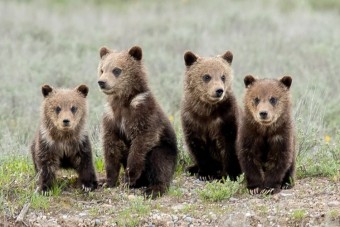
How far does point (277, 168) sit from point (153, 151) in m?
1.29

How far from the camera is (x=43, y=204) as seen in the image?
8.01 m

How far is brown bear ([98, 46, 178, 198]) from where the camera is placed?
8.66 meters

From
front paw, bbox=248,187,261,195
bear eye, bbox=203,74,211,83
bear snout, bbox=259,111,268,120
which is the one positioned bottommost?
front paw, bbox=248,187,261,195

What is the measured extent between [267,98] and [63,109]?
2.04 m

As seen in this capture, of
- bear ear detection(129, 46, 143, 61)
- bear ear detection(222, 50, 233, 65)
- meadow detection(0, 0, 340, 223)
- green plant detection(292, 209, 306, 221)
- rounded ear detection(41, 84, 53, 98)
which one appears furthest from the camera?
meadow detection(0, 0, 340, 223)

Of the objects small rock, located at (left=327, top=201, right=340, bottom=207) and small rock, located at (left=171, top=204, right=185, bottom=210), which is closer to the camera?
small rock, located at (left=327, top=201, right=340, bottom=207)

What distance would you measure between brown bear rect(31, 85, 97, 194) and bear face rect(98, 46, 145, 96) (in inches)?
13.9

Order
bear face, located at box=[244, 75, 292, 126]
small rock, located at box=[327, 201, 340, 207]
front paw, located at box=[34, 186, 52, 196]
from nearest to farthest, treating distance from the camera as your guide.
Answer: small rock, located at box=[327, 201, 340, 207] < front paw, located at box=[34, 186, 52, 196] < bear face, located at box=[244, 75, 292, 126]

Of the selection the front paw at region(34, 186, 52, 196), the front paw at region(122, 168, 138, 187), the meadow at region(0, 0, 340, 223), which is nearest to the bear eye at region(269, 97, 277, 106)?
the meadow at region(0, 0, 340, 223)

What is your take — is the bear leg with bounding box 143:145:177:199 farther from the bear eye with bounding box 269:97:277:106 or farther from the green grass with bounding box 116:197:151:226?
the bear eye with bounding box 269:97:277:106

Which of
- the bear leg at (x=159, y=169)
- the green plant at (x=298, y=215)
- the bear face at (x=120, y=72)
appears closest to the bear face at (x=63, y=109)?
the bear face at (x=120, y=72)

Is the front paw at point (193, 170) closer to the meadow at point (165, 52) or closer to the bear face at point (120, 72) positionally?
the meadow at point (165, 52)

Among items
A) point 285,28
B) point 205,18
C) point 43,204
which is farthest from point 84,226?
point 205,18

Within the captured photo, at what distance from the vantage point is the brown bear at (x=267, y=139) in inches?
333
